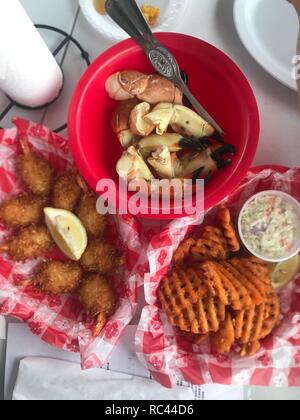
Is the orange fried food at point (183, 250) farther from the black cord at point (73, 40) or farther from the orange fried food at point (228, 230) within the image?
the black cord at point (73, 40)

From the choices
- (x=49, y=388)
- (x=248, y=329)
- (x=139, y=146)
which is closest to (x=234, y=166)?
(x=139, y=146)

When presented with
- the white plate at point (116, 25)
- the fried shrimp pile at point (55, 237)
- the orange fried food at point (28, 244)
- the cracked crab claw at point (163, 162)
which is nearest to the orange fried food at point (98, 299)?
the fried shrimp pile at point (55, 237)

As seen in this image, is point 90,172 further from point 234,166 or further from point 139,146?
point 234,166

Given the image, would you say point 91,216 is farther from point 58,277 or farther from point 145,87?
point 145,87

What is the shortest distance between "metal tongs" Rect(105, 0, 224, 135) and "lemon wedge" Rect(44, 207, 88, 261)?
0.29 m

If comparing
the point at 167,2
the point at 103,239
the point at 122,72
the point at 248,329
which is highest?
the point at 167,2

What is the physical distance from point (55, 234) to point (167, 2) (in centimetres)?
48

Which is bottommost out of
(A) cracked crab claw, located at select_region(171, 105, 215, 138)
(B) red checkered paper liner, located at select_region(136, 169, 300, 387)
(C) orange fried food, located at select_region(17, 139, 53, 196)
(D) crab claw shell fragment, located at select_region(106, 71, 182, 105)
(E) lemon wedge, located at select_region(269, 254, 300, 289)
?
(B) red checkered paper liner, located at select_region(136, 169, 300, 387)

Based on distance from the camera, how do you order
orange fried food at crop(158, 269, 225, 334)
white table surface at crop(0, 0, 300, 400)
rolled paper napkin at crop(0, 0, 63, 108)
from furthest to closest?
white table surface at crop(0, 0, 300, 400) < orange fried food at crop(158, 269, 225, 334) < rolled paper napkin at crop(0, 0, 63, 108)

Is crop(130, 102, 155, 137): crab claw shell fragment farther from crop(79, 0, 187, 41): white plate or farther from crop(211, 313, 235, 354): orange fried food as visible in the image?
crop(211, 313, 235, 354): orange fried food

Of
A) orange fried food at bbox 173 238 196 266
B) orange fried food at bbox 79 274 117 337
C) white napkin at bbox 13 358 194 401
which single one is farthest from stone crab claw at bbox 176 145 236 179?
white napkin at bbox 13 358 194 401

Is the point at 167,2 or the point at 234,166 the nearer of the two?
the point at 234,166

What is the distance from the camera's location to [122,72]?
0.81 meters

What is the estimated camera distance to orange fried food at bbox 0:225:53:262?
0.85 metres
